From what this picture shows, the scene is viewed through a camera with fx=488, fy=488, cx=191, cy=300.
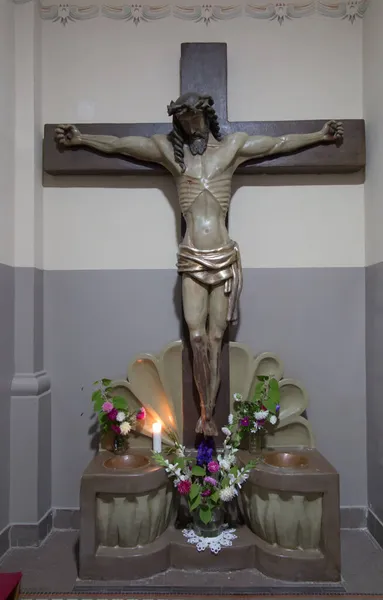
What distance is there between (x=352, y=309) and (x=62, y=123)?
1735 mm

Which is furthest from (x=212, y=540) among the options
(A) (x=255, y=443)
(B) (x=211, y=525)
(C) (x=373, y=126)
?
(C) (x=373, y=126)

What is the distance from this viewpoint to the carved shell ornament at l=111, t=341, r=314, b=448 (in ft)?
7.60

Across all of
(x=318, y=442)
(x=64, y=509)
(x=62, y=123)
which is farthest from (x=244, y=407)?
(x=62, y=123)

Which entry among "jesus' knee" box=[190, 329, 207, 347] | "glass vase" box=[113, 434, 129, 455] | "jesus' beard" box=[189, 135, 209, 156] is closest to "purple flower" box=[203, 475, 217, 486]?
"glass vase" box=[113, 434, 129, 455]

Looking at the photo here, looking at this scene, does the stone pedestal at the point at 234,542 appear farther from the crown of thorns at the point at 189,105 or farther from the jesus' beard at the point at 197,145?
the crown of thorns at the point at 189,105

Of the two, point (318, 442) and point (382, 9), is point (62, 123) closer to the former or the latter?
point (382, 9)

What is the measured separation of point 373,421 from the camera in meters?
2.35

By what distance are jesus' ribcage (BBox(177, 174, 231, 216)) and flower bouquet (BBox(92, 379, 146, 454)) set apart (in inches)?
36.7

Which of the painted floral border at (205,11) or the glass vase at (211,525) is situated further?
the painted floral border at (205,11)

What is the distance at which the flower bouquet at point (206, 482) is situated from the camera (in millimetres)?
1979

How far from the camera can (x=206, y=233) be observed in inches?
86.7

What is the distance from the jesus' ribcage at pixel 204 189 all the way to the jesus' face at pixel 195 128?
5.3 inches

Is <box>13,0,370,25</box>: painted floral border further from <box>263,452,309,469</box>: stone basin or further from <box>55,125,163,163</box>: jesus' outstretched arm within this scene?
<box>263,452,309,469</box>: stone basin

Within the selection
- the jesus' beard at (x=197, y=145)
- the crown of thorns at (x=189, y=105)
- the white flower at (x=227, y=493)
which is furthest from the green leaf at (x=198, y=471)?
the crown of thorns at (x=189, y=105)
